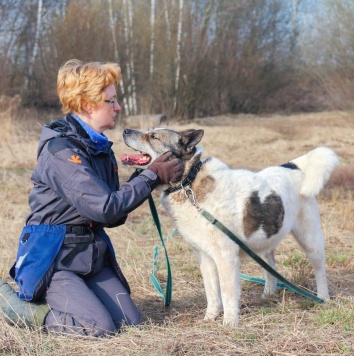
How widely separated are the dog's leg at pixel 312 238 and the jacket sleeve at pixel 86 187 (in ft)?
4.76

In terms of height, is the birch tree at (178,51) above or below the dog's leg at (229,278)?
above

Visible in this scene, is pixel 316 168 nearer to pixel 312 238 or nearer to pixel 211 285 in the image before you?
pixel 312 238

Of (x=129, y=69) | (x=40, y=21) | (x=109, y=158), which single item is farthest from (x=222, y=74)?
(x=109, y=158)

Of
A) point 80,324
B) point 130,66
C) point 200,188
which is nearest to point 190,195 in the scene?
point 200,188

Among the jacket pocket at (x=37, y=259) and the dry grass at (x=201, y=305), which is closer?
the dry grass at (x=201, y=305)

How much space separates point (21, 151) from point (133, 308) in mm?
8761

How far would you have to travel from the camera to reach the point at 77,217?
3.75 metres

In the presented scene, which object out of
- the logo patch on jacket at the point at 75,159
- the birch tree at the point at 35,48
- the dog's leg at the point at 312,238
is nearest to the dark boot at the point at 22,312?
the logo patch on jacket at the point at 75,159

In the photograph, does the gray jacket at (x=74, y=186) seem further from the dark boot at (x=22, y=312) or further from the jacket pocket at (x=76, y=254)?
the dark boot at (x=22, y=312)

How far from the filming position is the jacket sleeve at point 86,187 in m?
3.51

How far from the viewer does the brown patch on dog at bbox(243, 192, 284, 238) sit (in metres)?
4.00

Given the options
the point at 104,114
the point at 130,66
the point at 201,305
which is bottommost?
the point at 201,305

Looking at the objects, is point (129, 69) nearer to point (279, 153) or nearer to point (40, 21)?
point (40, 21)

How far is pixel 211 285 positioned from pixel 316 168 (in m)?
1.24
